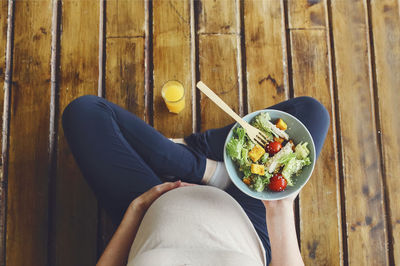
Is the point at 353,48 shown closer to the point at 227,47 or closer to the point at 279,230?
the point at 227,47

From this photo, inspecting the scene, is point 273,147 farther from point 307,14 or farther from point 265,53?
point 307,14

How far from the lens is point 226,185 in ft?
3.42

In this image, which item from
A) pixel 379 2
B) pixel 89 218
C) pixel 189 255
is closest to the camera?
pixel 189 255

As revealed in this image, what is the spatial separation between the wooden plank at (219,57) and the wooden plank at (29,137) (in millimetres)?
609

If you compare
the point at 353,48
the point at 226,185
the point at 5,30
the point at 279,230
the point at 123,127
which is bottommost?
the point at 279,230

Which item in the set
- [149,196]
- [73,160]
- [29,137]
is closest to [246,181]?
[149,196]

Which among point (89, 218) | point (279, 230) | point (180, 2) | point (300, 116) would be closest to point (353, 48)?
point (300, 116)

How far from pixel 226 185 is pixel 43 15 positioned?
0.98 meters

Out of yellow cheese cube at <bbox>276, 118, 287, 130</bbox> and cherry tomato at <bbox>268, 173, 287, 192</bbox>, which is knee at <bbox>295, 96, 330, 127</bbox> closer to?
yellow cheese cube at <bbox>276, 118, 287, 130</bbox>

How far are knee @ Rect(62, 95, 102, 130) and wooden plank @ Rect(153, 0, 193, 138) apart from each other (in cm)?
28

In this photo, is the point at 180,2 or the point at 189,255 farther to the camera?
the point at 180,2

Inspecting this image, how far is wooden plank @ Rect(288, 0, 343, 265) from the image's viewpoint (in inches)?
46.1

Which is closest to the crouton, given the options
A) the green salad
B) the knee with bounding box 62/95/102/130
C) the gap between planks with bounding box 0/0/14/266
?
the green salad

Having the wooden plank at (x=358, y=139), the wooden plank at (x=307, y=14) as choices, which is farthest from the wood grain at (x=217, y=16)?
the wooden plank at (x=358, y=139)
